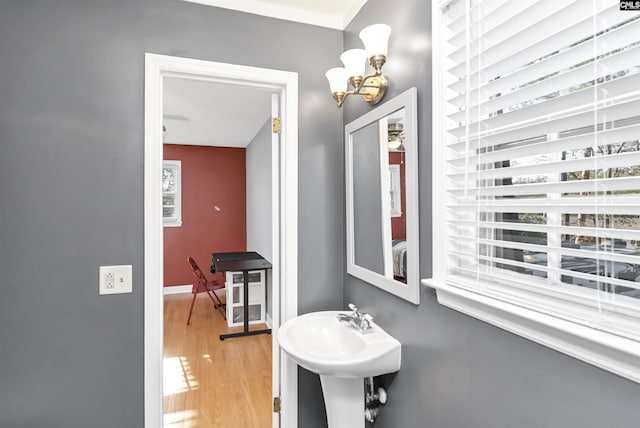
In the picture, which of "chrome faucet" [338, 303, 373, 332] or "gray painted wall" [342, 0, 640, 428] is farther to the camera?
"chrome faucet" [338, 303, 373, 332]

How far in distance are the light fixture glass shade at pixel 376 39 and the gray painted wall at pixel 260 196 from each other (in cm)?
266

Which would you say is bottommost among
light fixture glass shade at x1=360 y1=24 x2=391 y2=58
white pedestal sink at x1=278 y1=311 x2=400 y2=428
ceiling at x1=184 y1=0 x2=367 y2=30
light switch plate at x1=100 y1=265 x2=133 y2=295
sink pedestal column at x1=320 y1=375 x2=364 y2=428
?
sink pedestal column at x1=320 y1=375 x2=364 y2=428

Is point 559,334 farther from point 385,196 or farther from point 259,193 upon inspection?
point 259,193

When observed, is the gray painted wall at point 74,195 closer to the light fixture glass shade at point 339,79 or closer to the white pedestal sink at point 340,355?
the light fixture glass shade at point 339,79

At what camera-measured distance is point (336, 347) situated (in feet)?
5.37

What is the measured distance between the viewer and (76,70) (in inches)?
60.2

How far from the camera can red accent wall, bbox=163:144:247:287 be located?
562cm

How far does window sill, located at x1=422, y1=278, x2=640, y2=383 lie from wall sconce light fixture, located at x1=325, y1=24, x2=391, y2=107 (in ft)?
3.01

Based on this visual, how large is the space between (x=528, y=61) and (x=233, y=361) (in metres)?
3.20

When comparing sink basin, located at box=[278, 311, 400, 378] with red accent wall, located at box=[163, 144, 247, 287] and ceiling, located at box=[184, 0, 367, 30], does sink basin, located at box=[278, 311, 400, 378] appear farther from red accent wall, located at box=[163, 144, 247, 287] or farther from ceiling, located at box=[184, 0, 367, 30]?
red accent wall, located at box=[163, 144, 247, 287]

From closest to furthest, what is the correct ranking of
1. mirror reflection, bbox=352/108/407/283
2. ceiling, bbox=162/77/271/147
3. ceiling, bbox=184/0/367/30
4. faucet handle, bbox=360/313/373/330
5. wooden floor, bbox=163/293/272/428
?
1. mirror reflection, bbox=352/108/407/283
2. faucet handle, bbox=360/313/373/330
3. ceiling, bbox=184/0/367/30
4. wooden floor, bbox=163/293/272/428
5. ceiling, bbox=162/77/271/147

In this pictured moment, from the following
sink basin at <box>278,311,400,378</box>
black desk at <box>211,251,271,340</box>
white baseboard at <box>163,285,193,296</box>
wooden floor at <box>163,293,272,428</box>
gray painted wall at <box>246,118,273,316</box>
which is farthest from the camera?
white baseboard at <box>163,285,193,296</box>

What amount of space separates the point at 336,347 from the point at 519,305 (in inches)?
37.9

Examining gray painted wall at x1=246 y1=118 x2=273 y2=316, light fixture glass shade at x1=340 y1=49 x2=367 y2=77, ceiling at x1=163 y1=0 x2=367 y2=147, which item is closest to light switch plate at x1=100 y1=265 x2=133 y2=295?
ceiling at x1=163 y1=0 x2=367 y2=147
